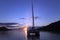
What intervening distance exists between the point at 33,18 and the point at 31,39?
8.93ft

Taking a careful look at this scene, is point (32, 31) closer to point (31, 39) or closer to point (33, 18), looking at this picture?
point (31, 39)

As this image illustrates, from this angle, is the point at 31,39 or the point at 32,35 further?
the point at 32,35

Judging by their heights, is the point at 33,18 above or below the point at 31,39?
above

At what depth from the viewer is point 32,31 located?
15.3m

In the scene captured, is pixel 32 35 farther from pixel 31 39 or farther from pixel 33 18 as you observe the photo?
pixel 33 18

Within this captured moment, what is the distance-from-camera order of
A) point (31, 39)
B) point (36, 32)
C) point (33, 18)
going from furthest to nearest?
point (36, 32) → point (31, 39) → point (33, 18)

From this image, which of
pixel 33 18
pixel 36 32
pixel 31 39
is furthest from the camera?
pixel 36 32

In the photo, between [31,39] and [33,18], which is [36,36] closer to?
[31,39]

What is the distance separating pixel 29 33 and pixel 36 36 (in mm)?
692

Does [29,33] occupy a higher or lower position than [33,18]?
lower

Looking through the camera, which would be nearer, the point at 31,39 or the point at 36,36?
the point at 31,39

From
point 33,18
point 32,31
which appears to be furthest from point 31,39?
point 33,18

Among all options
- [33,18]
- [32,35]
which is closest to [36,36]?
[32,35]

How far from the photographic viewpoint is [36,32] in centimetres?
1553
